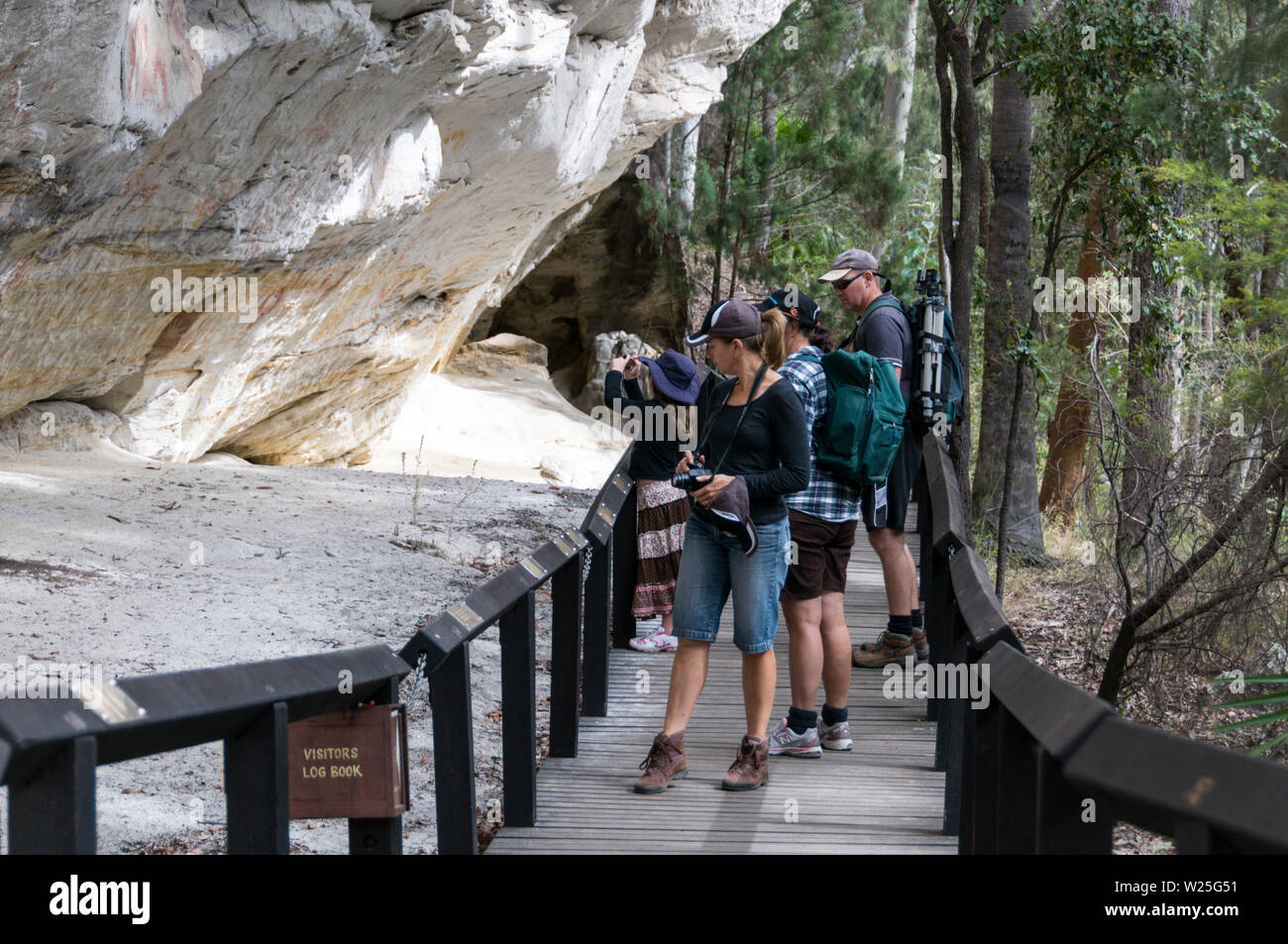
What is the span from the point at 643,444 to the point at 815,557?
1942 mm

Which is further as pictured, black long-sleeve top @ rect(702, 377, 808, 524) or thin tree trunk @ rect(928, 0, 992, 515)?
thin tree trunk @ rect(928, 0, 992, 515)

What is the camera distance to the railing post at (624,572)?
22.8ft

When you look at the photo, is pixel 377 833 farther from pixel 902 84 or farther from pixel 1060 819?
pixel 902 84

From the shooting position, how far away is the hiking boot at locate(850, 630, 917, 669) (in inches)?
250

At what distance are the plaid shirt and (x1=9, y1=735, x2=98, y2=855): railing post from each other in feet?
11.1

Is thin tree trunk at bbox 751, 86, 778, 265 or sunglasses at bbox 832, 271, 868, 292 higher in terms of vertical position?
thin tree trunk at bbox 751, 86, 778, 265

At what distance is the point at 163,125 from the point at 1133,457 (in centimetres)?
612

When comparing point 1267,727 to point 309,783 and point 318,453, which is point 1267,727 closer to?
point 309,783

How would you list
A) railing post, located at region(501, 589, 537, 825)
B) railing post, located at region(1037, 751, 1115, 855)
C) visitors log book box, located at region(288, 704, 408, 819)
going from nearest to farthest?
railing post, located at region(1037, 751, 1115, 855), visitors log book box, located at region(288, 704, 408, 819), railing post, located at region(501, 589, 537, 825)

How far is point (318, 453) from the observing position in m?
16.8

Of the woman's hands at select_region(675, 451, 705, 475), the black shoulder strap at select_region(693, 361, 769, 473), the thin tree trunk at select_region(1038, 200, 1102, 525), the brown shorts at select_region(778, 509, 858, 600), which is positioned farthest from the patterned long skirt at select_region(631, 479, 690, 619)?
the thin tree trunk at select_region(1038, 200, 1102, 525)

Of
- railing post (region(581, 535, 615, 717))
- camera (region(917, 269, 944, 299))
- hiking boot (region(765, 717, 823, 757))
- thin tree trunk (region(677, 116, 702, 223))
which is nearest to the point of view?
hiking boot (region(765, 717, 823, 757))

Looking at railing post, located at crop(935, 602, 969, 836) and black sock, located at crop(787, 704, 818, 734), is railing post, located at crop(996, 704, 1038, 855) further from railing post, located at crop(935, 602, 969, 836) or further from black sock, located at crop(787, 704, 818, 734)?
black sock, located at crop(787, 704, 818, 734)
